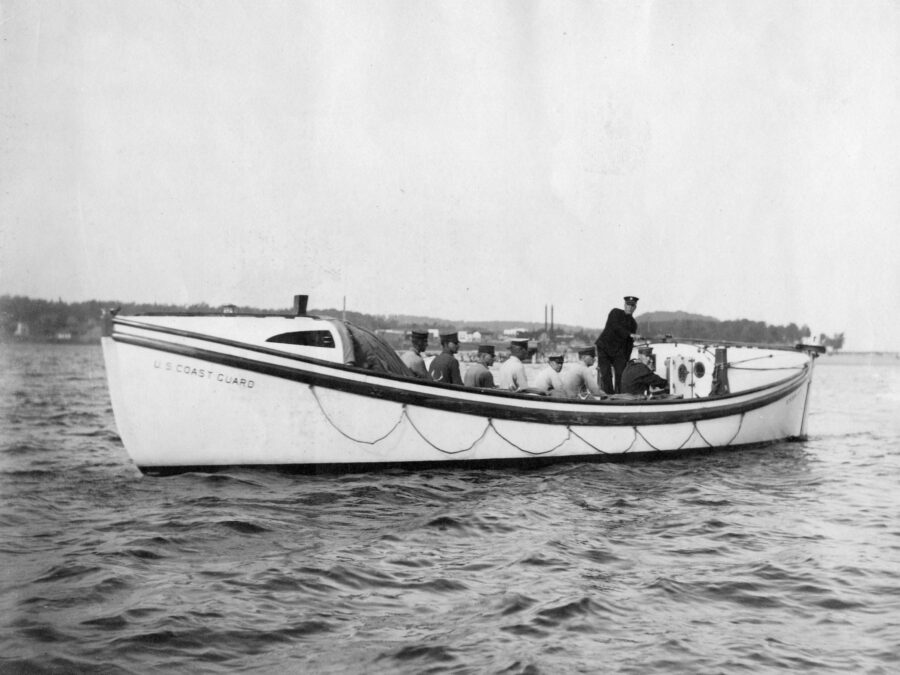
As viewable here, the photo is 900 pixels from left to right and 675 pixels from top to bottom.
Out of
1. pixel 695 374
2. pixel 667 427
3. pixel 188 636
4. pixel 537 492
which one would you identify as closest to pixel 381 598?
pixel 188 636

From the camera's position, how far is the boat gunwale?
9750 mm

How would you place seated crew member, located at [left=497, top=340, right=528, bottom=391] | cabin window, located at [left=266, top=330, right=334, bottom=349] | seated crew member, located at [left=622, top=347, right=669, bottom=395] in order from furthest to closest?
seated crew member, located at [left=622, top=347, right=669, bottom=395] < seated crew member, located at [left=497, top=340, right=528, bottom=391] < cabin window, located at [left=266, top=330, right=334, bottom=349]

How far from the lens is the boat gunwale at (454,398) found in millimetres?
9750

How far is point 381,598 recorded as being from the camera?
6.14 metres

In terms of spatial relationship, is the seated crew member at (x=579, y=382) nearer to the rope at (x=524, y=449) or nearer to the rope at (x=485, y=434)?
the rope at (x=485, y=434)

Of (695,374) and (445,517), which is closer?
(445,517)

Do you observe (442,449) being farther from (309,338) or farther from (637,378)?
(637,378)

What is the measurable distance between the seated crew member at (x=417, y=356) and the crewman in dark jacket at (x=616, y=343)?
3429 millimetres

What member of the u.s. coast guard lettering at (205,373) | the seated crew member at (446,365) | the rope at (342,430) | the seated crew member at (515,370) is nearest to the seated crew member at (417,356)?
the seated crew member at (446,365)

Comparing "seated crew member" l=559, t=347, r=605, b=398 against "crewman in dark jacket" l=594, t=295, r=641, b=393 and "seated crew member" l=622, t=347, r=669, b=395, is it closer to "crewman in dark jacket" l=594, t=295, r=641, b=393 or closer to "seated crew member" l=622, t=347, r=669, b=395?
"seated crew member" l=622, t=347, r=669, b=395

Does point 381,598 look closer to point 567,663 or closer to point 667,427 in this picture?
point 567,663

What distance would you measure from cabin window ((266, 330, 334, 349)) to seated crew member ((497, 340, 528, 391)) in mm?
3288

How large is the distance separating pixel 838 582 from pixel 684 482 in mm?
4750

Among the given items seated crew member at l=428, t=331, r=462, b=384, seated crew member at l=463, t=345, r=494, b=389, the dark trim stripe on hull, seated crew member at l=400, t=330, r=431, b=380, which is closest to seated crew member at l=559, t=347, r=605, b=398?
the dark trim stripe on hull
